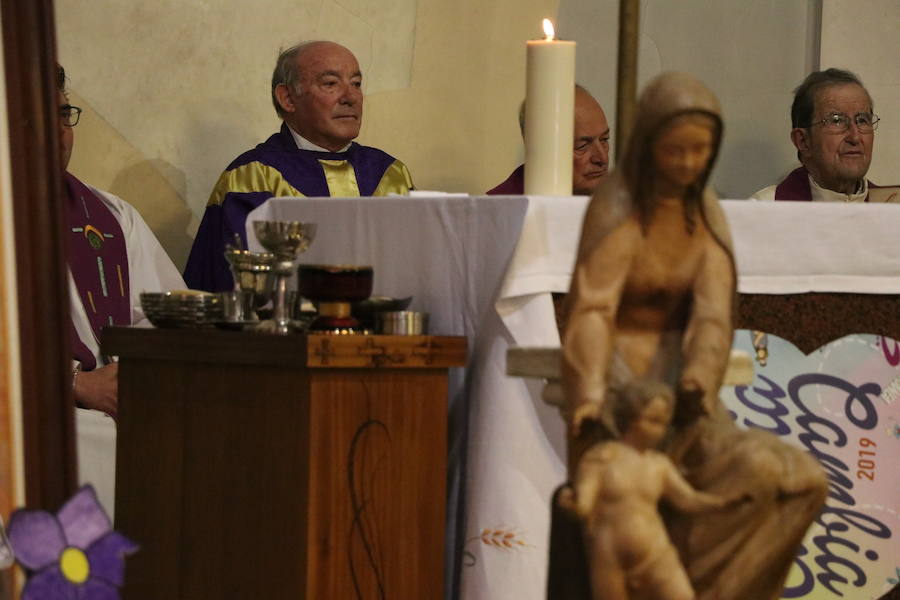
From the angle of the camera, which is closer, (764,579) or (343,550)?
(764,579)

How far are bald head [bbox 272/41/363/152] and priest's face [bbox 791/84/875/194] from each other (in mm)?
1430

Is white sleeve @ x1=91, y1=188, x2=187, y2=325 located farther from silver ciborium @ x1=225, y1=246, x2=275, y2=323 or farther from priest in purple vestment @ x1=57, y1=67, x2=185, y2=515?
silver ciborium @ x1=225, y1=246, x2=275, y2=323

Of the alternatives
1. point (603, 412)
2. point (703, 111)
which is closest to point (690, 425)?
point (603, 412)

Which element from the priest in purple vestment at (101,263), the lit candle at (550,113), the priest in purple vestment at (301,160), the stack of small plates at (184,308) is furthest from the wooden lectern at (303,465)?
the priest in purple vestment at (301,160)

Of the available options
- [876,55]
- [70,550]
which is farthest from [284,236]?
[876,55]

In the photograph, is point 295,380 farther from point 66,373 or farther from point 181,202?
point 181,202

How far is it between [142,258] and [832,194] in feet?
6.83

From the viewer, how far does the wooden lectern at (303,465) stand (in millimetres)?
2439

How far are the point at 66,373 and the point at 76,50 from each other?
310 centimetres

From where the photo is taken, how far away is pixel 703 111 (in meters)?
1.62

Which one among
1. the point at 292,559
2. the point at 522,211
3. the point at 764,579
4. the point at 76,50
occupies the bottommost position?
the point at 292,559

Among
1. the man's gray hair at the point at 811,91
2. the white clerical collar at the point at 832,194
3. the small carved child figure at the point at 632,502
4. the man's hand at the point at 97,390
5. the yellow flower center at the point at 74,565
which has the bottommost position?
the man's hand at the point at 97,390

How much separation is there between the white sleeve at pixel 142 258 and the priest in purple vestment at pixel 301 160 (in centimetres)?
14

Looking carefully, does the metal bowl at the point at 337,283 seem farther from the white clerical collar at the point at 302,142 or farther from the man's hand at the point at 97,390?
the white clerical collar at the point at 302,142
